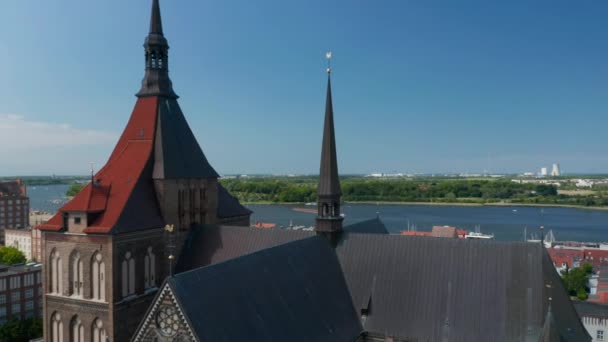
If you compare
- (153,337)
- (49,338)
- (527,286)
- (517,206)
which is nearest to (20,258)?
(49,338)

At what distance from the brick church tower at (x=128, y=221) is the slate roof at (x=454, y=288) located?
8.81 meters

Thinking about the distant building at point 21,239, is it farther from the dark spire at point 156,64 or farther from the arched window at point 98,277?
the arched window at point 98,277

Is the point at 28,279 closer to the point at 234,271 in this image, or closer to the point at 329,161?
the point at 329,161

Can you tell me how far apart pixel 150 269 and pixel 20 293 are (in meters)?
30.6

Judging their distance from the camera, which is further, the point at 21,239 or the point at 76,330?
the point at 21,239

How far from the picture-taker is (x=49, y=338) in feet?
78.7

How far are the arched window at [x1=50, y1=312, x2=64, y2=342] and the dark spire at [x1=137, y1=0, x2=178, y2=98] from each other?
1277 centimetres

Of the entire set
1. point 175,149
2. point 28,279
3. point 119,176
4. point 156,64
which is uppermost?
point 156,64

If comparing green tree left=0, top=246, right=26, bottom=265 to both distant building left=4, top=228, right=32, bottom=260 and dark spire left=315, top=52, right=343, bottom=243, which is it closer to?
distant building left=4, top=228, right=32, bottom=260

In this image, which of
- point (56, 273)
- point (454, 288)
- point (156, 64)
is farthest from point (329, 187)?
point (56, 273)

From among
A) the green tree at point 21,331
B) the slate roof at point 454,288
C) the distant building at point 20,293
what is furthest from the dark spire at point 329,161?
the distant building at point 20,293

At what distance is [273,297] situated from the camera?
1816 cm

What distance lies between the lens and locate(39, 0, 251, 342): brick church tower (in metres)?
22.8

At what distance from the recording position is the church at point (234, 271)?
1709 cm
